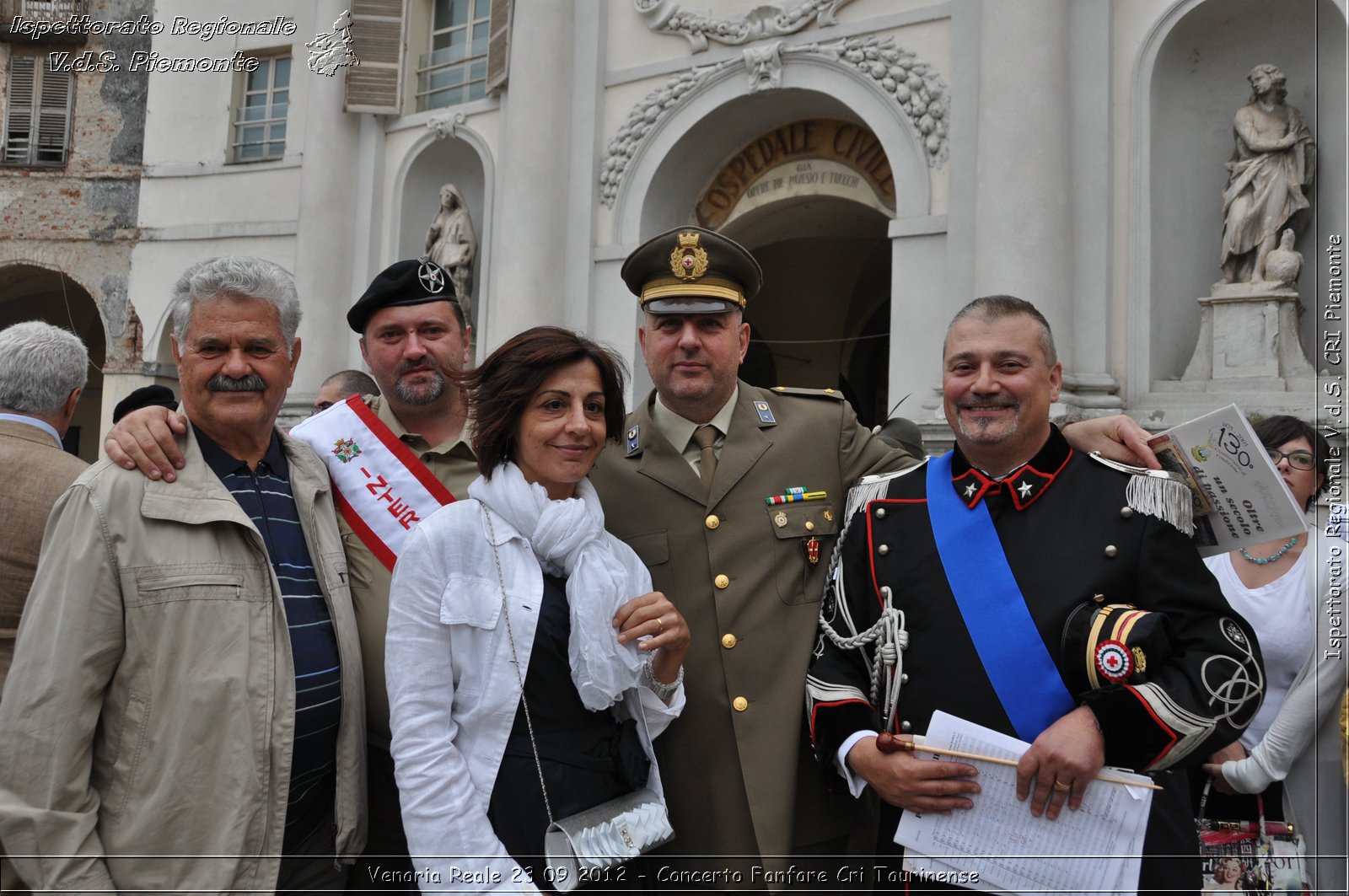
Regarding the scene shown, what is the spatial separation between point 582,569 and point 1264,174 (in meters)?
6.71

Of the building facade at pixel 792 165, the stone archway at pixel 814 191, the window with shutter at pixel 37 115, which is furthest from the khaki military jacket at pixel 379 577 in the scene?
the window with shutter at pixel 37 115

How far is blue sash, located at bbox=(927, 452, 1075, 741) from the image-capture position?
213 cm

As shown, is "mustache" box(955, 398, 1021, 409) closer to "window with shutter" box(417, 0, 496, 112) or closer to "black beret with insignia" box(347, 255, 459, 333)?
A: "black beret with insignia" box(347, 255, 459, 333)

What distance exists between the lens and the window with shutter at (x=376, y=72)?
11.4 m

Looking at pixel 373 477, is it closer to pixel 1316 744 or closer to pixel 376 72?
pixel 1316 744

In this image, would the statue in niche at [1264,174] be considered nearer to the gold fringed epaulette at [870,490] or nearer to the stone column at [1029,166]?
the stone column at [1029,166]

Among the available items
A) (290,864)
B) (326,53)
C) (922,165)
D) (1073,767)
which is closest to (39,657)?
(290,864)

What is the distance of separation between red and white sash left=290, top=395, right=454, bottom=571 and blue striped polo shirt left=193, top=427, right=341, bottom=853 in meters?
0.31

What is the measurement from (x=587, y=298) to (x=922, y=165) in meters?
3.20

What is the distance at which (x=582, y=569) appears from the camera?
2.13m

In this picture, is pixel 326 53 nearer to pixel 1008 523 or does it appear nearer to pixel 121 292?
pixel 121 292

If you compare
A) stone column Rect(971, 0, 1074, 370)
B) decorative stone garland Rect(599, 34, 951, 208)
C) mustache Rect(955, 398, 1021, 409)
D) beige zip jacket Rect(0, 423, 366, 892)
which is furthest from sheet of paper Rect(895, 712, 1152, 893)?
decorative stone garland Rect(599, 34, 951, 208)

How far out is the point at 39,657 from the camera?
191 centimetres

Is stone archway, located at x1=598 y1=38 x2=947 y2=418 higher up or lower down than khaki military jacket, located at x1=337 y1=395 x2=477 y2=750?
higher up
